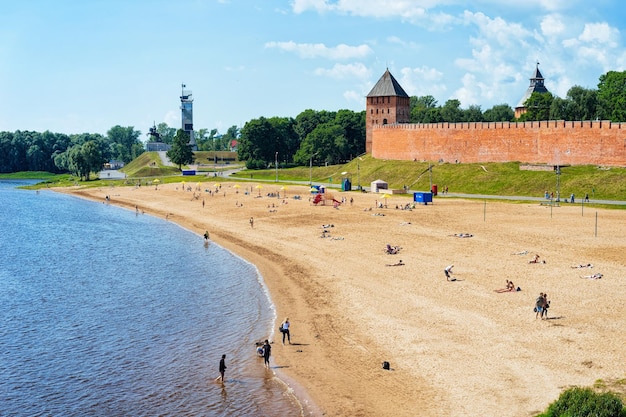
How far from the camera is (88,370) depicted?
2569cm

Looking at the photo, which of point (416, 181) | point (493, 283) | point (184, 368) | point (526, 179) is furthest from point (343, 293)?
point (416, 181)

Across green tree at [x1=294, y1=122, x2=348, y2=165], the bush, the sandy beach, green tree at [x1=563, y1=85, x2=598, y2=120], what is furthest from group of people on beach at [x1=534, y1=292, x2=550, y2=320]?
green tree at [x1=294, y1=122, x2=348, y2=165]

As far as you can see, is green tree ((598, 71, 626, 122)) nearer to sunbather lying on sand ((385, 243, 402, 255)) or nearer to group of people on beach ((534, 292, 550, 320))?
sunbather lying on sand ((385, 243, 402, 255))

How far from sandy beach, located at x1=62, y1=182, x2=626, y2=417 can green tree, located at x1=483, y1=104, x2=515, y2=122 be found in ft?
233

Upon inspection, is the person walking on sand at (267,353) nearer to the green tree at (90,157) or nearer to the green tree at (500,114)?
the green tree at (500,114)

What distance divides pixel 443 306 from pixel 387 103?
89.6 m

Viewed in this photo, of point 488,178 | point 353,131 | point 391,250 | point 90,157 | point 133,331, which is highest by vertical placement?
point 353,131

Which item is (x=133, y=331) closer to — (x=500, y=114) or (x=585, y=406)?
(x=585, y=406)

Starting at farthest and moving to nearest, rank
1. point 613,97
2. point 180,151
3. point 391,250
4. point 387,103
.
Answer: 1. point 180,151
2. point 387,103
3. point 613,97
4. point 391,250

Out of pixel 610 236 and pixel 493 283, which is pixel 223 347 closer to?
pixel 493 283

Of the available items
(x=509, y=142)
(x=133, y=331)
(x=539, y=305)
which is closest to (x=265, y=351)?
(x=133, y=331)

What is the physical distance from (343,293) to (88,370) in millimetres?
14157

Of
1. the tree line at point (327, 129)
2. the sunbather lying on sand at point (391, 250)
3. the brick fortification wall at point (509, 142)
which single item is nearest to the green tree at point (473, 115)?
the tree line at point (327, 129)

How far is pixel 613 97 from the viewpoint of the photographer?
99.8m
